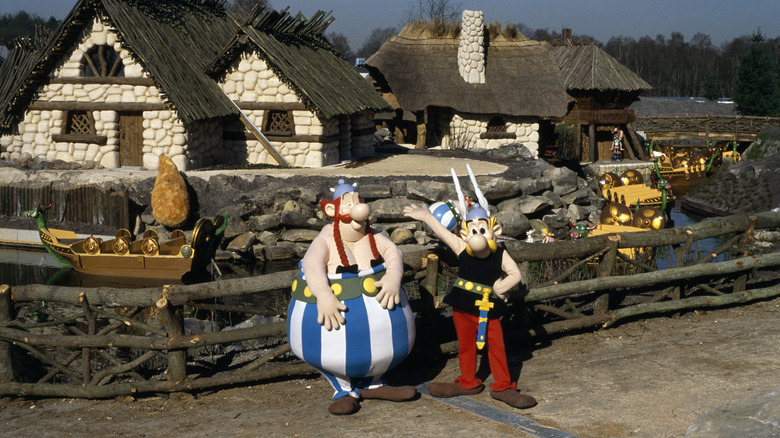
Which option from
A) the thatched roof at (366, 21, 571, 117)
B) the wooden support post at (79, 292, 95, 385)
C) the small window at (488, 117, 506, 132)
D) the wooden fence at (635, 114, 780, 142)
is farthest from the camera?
the wooden fence at (635, 114, 780, 142)

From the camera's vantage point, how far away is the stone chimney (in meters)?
24.5

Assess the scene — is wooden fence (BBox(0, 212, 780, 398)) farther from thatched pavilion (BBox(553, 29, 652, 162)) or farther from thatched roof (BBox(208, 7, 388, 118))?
thatched pavilion (BBox(553, 29, 652, 162))

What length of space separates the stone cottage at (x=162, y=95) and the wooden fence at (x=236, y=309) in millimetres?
11105

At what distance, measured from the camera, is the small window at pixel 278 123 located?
18794 mm

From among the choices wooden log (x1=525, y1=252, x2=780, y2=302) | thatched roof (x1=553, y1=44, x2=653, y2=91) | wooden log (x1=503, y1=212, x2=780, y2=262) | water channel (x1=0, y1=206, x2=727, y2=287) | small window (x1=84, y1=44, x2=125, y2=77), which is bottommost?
water channel (x1=0, y1=206, x2=727, y2=287)

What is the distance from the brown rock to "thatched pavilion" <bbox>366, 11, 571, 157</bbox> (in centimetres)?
975

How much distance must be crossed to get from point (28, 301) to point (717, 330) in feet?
17.0

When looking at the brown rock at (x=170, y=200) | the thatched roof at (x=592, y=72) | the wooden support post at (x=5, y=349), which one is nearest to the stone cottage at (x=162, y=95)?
the brown rock at (x=170, y=200)

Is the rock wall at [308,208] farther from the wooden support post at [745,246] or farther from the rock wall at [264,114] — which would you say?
the wooden support post at [745,246]

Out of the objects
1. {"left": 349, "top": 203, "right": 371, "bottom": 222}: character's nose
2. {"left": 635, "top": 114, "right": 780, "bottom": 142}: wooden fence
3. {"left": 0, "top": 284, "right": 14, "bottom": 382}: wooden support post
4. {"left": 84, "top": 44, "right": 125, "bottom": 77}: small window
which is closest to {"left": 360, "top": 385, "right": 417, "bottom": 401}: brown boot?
{"left": 349, "top": 203, "right": 371, "bottom": 222}: character's nose

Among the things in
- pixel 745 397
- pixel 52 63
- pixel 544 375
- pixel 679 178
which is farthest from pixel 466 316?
pixel 679 178

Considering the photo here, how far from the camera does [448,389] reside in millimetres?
5176

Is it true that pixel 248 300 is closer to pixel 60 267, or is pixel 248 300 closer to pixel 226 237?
pixel 226 237

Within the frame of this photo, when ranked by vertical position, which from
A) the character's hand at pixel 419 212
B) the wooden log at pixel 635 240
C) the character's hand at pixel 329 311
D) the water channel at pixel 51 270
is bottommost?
the water channel at pixel 51 270
